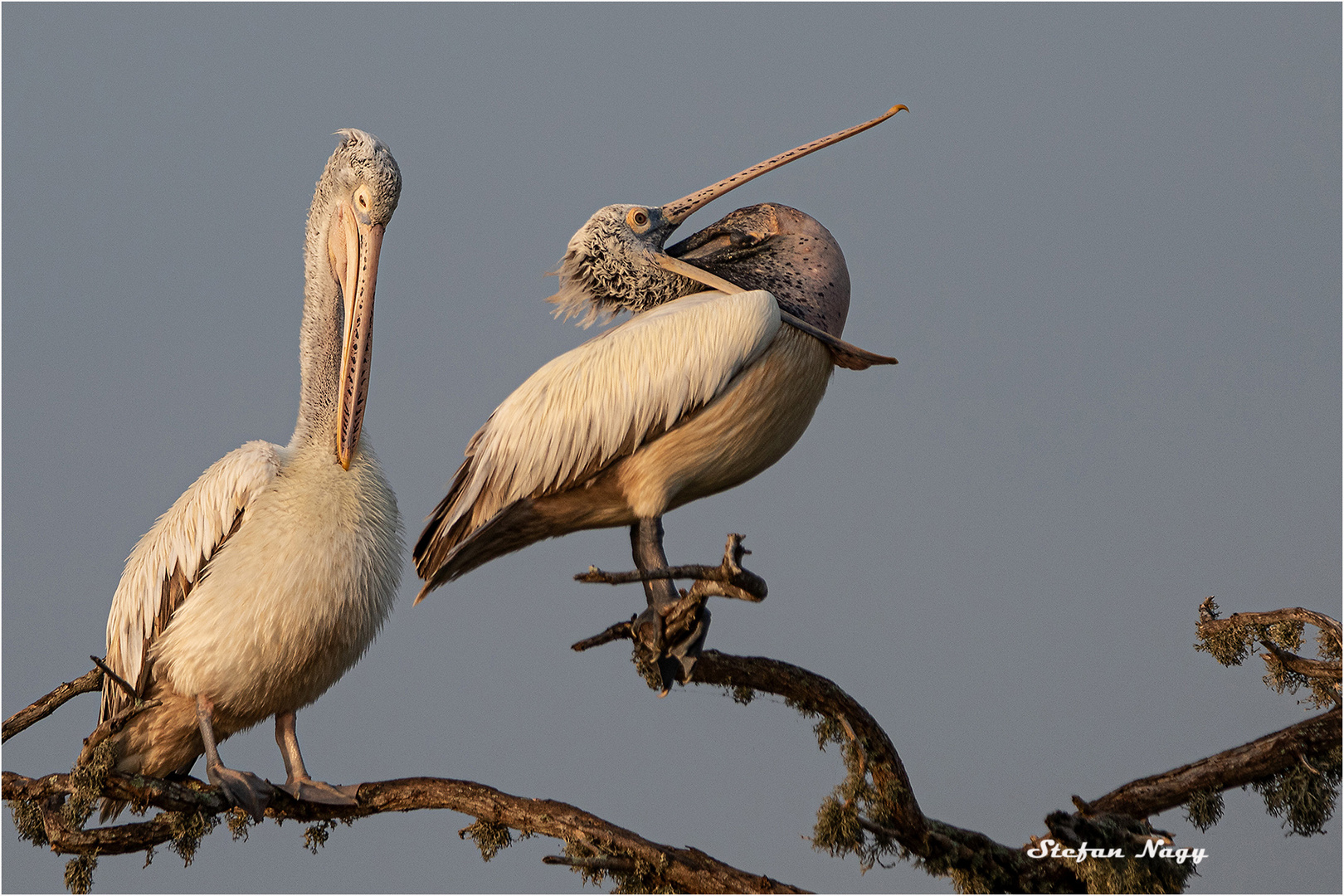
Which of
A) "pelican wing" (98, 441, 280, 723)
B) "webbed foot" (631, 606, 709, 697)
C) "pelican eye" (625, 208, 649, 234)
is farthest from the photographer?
"pelican eye" (625, 208, 649, 234)

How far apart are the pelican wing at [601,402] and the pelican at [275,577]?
31 centimetres

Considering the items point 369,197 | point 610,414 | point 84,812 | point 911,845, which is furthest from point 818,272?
point 84,812

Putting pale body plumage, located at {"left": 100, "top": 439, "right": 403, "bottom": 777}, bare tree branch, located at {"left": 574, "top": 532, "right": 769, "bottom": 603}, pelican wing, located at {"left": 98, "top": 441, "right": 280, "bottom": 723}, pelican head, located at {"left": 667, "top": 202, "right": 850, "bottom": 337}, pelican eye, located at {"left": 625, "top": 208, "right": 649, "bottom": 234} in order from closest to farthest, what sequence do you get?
bare tree branch, located at {"left": 574, "top": 532, "right": 769, "bottom": 603}, pale body plumage, located at {"left": 100, "top": 439, "right": 403, "bottom": 777}, pelican wing, located at {"left": 98, "top": 441, "right": 280, "bottom": 723}, pelican head, located at {"left": 667, "top": 202, "right": 850, "bottom": 337}, pelican eye, located at {"left": 625, "top": 208, "right": 649, "bottom": 234}

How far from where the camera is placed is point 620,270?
186 inches

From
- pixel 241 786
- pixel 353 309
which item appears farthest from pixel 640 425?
pixel 241 786

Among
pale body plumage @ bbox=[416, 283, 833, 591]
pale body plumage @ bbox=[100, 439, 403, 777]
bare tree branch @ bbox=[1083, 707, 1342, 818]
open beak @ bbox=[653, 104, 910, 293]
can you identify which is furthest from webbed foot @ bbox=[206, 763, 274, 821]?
bare tree branch @ bbox=[1083, 707, 1342, 818]

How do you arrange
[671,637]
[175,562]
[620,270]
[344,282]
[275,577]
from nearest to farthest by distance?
[671,637] → [275,577] → [175,562] → [620,270] → [344,282]

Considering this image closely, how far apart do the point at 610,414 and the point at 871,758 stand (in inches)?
55.7

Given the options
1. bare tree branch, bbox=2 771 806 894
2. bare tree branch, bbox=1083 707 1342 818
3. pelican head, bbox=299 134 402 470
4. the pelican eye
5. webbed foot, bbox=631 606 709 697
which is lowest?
bare tree branch, bbox=2 771 806 894

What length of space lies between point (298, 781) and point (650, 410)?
1.76 meters

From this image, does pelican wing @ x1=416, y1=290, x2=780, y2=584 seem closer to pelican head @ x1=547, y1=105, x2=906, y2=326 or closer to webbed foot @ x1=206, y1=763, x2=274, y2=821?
pelican head @ x1=547, y1=105, x2=906, y2=326

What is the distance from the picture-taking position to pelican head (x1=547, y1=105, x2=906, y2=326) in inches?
186

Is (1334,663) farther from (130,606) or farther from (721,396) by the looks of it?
(130,606)

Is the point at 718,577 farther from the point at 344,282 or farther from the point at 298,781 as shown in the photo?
the point at 344,282
